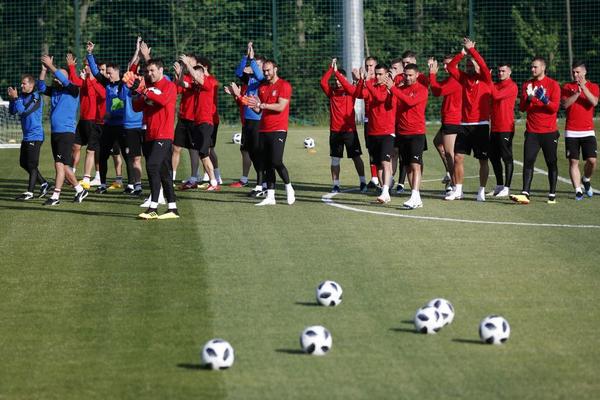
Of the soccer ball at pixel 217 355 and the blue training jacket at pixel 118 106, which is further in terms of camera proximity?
the blue training jacket at pixel 118 106

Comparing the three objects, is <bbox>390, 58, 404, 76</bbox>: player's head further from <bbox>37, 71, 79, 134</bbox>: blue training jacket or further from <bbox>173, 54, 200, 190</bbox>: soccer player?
<bbox>37, 71, 79, 134</bbox>: blue training jacket

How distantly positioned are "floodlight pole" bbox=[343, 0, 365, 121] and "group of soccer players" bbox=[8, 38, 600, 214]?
659 inches

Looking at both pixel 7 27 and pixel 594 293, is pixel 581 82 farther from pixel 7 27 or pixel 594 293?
pixel 7 27

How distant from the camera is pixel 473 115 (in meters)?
20.8

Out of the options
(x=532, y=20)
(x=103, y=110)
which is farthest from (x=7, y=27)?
(x=103, y=110)

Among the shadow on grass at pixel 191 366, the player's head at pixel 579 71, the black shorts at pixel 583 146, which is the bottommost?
the shadow on grass at pixel 191 366

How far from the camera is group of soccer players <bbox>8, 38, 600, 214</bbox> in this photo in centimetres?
1914

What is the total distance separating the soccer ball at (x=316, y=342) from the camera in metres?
9.91

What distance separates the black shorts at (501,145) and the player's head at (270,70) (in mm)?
4219

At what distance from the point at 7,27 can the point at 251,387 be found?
40.3 meters

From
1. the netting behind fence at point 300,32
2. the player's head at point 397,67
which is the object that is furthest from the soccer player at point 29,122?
the netting behind fence at point 300,32

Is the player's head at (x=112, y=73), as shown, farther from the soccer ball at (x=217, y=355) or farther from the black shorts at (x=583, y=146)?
the soccer ball at (x=217, y=355)

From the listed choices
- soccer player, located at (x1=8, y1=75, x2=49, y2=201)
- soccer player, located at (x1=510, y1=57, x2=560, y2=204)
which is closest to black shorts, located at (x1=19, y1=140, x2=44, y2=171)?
soccer player, located at (x1=8, y1=75, x2=49, y2=201)

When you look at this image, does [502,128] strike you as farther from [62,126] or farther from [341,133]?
[62,126]
